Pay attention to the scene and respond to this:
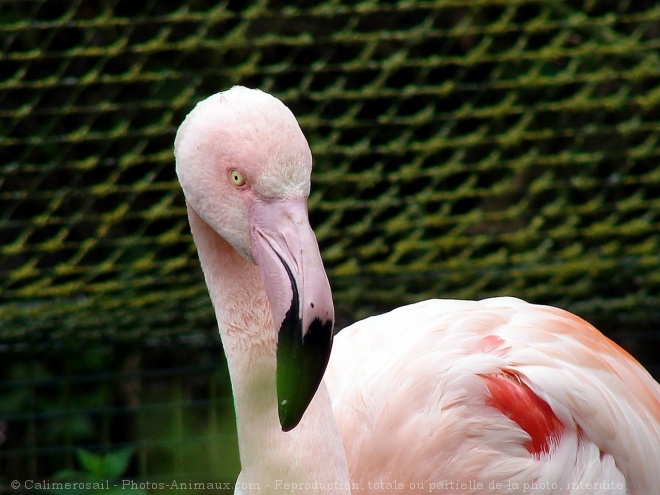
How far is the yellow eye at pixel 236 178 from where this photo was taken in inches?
62.6

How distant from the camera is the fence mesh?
10.7ft

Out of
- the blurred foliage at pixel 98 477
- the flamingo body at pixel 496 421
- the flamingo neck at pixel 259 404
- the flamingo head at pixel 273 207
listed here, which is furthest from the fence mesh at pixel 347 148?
the flamingo head at pixel 273 207

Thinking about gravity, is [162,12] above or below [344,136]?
above

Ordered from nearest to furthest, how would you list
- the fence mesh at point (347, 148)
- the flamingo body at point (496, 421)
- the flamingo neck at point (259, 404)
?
the flamingo neck at point (259, 404) → the flamingo body at point (496, 421) → the fence mesh at point (347, 148)

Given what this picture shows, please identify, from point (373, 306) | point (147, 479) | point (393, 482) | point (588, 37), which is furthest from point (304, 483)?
point (588, 37)

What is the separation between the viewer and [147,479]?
3043 mm

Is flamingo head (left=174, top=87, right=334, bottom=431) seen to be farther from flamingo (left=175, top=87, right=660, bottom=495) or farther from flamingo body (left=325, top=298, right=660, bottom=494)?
flamingo body (left=325, top=298, right=660, bottom=494)

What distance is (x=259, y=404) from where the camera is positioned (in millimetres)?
1716

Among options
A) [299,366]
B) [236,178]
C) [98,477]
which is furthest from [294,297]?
[98,477]

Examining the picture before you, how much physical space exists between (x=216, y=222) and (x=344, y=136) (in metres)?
2.16

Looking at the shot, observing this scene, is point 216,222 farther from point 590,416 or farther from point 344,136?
point 344,136

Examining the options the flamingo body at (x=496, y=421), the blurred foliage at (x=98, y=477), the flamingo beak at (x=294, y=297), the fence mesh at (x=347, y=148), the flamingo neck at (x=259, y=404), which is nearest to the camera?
the flamingo beak at (x=294, y=297)

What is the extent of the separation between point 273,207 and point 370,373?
0.61 m

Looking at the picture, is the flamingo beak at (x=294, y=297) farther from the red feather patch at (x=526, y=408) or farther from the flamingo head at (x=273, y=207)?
the red feather patch at (x=526, y=408)
